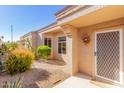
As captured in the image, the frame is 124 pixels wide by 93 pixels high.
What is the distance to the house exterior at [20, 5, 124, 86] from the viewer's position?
3.96 meters

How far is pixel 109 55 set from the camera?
4535mm

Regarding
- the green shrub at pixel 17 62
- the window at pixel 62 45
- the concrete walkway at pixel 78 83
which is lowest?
the concrete walkway at pixel 78 83

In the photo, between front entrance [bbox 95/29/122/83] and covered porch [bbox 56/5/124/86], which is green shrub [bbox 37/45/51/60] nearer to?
covered porch [bbox 56/5/124/86]

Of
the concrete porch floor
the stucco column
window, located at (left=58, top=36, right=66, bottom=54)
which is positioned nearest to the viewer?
the concrete porch floor

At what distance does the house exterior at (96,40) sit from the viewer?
3.96 meters

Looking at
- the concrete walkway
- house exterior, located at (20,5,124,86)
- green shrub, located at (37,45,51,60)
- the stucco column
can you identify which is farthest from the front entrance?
green shrub, located at (37,45,51,60)

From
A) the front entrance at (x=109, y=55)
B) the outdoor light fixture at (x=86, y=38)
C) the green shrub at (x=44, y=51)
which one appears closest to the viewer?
the front entrance at (x=109, y=55)

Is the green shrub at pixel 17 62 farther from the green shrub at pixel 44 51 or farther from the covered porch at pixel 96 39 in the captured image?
the green shrub at pixel 44 51

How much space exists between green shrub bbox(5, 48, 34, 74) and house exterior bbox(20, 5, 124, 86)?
256cm

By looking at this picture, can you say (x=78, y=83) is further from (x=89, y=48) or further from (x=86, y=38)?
(x=86, y=38)

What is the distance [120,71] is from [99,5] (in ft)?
8.22

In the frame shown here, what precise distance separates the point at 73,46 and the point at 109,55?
5.93ft

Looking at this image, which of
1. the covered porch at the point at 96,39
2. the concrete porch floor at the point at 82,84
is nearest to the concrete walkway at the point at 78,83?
the concrete porch floor at the point at 82,84

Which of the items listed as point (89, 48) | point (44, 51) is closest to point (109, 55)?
point (89, 48)
